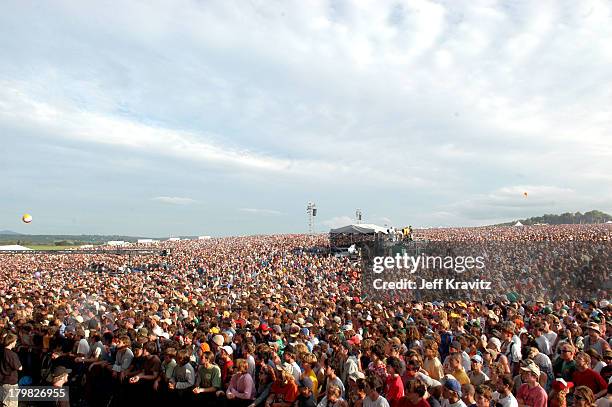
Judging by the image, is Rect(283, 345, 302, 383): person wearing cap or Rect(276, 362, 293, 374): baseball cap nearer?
Rect(276, 362, 293, 374): baseball cap

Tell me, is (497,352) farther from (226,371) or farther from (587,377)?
(226,371)

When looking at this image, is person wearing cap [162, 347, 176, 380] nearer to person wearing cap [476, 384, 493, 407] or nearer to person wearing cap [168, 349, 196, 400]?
person wearing cap [168, 349, 196, 400]

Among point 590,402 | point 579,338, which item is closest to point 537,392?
point 590,402

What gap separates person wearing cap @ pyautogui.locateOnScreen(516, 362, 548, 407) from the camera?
466 centimetres

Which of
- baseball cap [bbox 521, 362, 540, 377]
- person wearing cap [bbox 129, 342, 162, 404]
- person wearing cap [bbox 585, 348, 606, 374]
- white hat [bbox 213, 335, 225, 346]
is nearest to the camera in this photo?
baseball cap [bbox 521, 362, 540, 377]

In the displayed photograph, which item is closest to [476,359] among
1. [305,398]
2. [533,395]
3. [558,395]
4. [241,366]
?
[533,395]

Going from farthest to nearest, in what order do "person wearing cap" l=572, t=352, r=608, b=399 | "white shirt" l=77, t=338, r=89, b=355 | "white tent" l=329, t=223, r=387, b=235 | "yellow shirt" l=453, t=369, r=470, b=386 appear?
"white tent" l=329, t=223, r=387, b=235
"white shirt" l=77, t=338, r=89, b=355
"yellow shirt" l=453, t=369, r=470, b=386
"person wearing cap" l=572, t=352, r=608, b=399

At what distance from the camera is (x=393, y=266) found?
17.8 meters

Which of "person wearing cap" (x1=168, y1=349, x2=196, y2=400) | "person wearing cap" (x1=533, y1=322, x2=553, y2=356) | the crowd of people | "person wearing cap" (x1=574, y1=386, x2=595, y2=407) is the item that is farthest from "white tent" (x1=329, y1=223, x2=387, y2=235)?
"person wearing cap" (x1=574, y1=386, x2=595, y2=407)

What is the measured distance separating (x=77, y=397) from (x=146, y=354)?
188 cm

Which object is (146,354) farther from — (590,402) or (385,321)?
(590,402)

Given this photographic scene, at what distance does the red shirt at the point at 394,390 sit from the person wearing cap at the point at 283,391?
3.44ft

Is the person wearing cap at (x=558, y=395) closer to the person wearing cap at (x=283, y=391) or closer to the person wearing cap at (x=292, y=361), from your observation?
the person wearing cap at (x=283, y=391)

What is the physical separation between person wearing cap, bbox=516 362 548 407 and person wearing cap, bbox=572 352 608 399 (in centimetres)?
62
